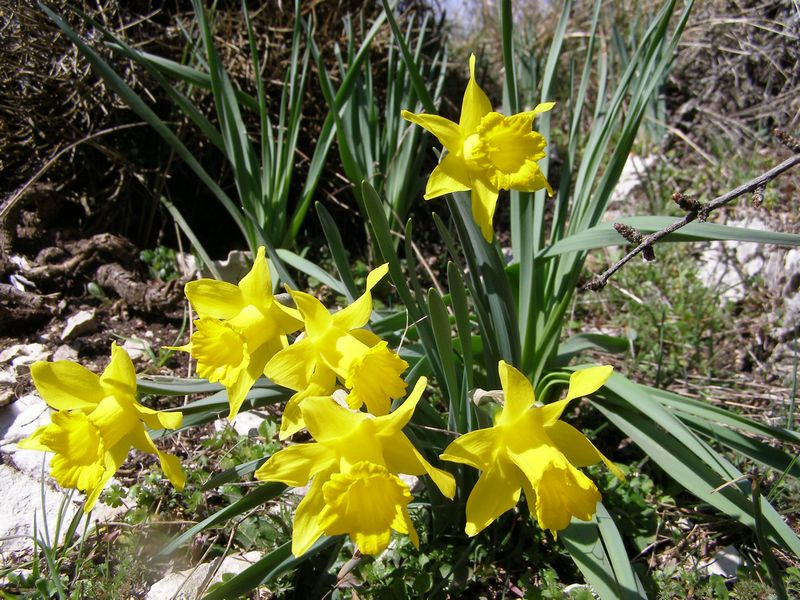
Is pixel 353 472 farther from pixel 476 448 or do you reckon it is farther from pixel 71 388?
pixel 71 388

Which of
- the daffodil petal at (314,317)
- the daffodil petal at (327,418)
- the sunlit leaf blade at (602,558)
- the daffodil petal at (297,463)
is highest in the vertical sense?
the daffodil petal at (314,317)

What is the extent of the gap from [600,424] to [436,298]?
1135 mm

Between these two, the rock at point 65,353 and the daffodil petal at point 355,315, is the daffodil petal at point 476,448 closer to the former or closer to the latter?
the daffodil petal at point 355,315

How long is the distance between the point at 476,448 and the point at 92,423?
77 centimetres

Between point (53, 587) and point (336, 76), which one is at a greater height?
point (336, 76)

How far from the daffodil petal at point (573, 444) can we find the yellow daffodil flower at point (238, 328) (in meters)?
0.57

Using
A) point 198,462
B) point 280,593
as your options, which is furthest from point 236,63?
point 280,593

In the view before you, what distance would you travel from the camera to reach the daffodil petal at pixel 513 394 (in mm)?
1082

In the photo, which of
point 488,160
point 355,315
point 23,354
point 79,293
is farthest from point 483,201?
point 79,293

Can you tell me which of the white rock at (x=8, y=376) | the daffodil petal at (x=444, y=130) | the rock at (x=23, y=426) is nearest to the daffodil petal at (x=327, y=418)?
the daffodil petal at (x=444, y=130)

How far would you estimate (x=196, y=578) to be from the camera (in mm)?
1569

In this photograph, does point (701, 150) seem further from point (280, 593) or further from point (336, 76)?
point (280, 593)

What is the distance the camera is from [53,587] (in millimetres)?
1481

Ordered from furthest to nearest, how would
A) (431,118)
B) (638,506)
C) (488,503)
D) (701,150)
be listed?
(701,150), (638,506), (431,118), (488,503)
